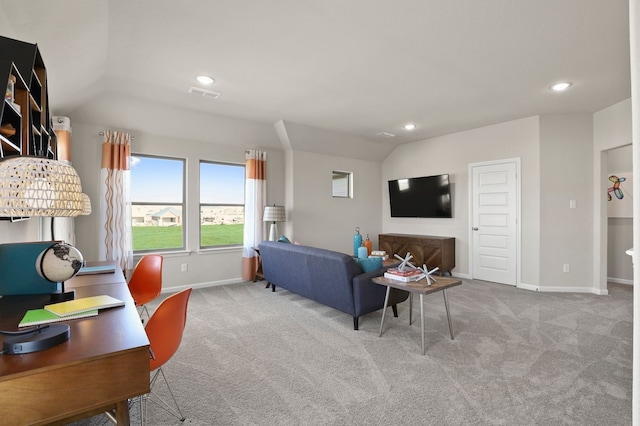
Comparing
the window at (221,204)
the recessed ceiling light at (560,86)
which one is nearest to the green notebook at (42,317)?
the window at (221,204)

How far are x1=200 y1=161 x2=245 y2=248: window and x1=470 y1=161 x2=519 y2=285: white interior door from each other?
422 cm

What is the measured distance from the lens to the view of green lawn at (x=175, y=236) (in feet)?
16.0

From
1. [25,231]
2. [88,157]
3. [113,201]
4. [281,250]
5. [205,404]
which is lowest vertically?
[205,404]

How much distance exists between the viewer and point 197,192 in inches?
203

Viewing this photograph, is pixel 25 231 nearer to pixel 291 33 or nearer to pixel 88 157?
pixel 88 157

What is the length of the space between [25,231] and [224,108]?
279 centimetres

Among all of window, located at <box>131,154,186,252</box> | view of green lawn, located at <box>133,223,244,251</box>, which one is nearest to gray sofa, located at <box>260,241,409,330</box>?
view of green lawn, located at <box>133,223,244,251</box>

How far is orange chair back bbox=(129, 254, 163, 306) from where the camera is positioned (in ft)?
9.92

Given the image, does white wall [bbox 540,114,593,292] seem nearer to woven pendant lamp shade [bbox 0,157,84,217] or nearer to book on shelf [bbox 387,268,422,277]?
book on shelf [bbox 387,268,422,277]

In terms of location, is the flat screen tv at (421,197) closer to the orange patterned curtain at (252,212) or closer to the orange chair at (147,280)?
the orange patterned curtain at (252,212)

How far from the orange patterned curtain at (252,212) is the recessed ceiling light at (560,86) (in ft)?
14.1

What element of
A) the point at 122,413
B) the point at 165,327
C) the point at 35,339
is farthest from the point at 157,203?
the point at 122,413

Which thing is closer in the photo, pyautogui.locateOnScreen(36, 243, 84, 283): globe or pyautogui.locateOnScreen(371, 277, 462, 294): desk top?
pyautogui.locateOnScreen(36, 243, 84, 283): globe

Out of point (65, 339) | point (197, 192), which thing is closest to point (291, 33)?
point (65, 339)
